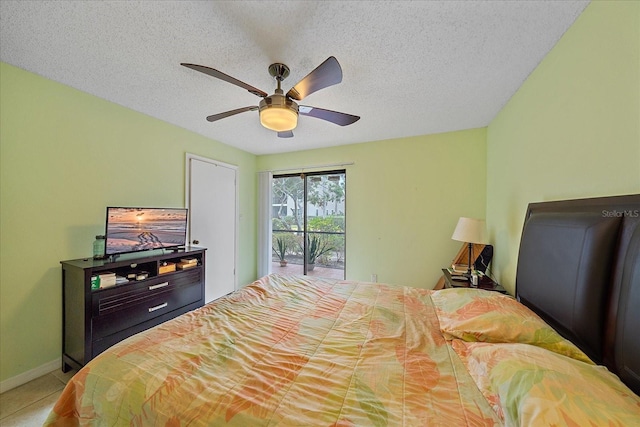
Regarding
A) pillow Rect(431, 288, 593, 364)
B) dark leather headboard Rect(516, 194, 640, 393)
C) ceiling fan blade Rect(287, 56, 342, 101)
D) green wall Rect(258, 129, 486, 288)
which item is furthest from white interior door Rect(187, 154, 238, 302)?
dark leather headboard Rect(516, 194, 640, 393)

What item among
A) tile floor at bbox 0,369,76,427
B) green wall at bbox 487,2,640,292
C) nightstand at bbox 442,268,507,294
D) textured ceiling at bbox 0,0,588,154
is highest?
textured ceiling at bbox 0,0,588,154

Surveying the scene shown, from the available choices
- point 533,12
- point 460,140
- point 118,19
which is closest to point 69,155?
point 118,19

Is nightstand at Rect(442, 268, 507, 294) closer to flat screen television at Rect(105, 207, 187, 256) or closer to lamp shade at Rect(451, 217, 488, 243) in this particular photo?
lamp shade at Rect(451, 217, 488, 243)

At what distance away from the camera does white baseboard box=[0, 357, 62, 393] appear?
1.76 metres

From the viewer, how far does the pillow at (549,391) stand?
0.62m

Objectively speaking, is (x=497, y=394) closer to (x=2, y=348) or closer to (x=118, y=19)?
(x=118, y=19)

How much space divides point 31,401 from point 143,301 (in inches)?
33.2

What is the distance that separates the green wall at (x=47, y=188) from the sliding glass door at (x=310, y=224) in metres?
2.21

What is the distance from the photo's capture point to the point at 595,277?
1.04 meters

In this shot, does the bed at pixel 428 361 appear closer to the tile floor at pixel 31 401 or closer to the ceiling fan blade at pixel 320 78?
the tile floor at pixel 31 401

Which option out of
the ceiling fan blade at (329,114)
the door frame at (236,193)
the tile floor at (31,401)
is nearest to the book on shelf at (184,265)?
the door frame at (236,193)

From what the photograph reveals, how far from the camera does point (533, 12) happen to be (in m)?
1.28

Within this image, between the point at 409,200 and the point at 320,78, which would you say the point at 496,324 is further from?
the point at 409,200

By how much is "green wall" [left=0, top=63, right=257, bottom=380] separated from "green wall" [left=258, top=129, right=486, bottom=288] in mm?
2609
